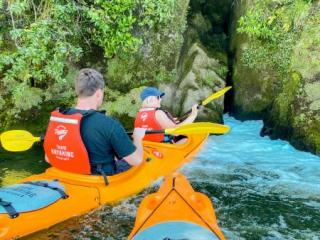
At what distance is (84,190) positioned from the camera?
4.62m

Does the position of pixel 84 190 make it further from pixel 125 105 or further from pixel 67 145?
pixel 125 105

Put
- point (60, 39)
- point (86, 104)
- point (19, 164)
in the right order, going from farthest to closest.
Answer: point (60, 39) < point (19, 164) < point (86, 104)

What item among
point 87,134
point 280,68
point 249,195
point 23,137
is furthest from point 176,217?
point 280,68

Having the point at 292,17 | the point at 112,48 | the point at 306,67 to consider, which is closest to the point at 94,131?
the point at 112,48

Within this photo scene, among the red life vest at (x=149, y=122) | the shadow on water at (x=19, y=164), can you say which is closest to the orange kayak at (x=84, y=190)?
the red life vest at (x=149, y=122)

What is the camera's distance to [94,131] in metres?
4.40

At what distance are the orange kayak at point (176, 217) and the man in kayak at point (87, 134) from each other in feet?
2.37

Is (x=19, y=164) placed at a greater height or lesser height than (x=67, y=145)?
lesser

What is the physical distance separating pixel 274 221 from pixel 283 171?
2041mm

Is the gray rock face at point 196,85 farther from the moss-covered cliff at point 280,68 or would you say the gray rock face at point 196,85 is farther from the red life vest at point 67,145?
the red life vest at point 67,145

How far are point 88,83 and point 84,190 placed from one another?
43.7 inches

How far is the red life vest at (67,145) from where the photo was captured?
441cm

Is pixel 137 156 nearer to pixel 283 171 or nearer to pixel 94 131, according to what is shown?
pixel 94 131

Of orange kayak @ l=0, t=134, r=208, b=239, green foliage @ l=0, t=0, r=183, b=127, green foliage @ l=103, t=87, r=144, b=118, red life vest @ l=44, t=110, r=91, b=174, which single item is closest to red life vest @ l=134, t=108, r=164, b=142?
orange kayak @ l=0, t=134, r=208, b=239
